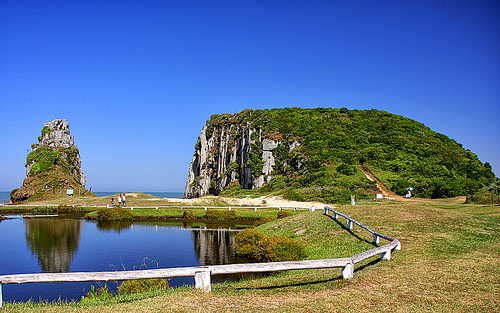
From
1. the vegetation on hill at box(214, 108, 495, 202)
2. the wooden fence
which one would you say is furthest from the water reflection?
the wooden fence

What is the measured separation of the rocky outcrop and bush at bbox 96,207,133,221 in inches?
1390

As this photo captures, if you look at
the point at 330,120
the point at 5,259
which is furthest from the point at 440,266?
the point at 330,120

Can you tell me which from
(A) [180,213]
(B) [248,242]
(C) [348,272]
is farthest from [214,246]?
(A) [180,213]

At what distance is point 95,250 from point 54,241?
600 cm

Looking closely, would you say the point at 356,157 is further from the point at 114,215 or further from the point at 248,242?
the point at 248,242

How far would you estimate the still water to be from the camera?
1620 centimetres

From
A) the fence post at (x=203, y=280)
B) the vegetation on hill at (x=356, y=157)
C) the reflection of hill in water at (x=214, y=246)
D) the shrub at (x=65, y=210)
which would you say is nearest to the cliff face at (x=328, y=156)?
the vegetation on hill at (x=356, y=157)

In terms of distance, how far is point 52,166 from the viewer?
81.4 meters

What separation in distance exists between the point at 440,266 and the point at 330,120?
8937 centimetres

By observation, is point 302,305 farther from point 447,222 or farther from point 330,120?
point 330,120

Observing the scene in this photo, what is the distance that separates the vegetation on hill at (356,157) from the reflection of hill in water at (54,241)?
31.0 meters

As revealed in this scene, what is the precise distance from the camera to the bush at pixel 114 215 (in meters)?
43.1

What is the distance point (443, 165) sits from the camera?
7069 cm

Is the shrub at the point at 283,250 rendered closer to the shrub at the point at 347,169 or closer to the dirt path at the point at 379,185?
the dirt path at the point at 379,185
